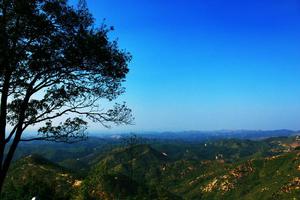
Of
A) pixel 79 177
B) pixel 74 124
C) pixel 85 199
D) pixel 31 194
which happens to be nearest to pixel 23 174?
pixel 79 177

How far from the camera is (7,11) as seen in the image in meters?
25.4

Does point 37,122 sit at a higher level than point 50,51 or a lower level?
lower

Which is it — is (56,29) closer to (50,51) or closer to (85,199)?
(50,51)

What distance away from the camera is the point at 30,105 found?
92.7 feet

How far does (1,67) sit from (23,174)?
149 metres

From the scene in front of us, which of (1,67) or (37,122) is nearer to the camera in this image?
(1,67)

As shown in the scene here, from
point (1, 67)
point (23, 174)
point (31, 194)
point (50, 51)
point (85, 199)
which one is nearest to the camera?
point (1, 67)

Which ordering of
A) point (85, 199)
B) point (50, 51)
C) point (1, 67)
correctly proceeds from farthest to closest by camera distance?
point (85, 199)
point (50, 51)
point (1, 67)

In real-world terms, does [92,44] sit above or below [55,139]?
above

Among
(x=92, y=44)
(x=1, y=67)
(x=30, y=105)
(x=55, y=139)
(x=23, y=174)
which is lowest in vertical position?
(x=23, y=174)

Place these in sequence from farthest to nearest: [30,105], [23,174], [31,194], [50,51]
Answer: [23,174] < [31,194] < [30,105] < [50,51]

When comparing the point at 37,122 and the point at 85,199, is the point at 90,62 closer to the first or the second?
the point at 37,122

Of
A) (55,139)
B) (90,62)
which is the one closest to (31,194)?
(55,139)

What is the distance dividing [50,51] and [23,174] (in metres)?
149
